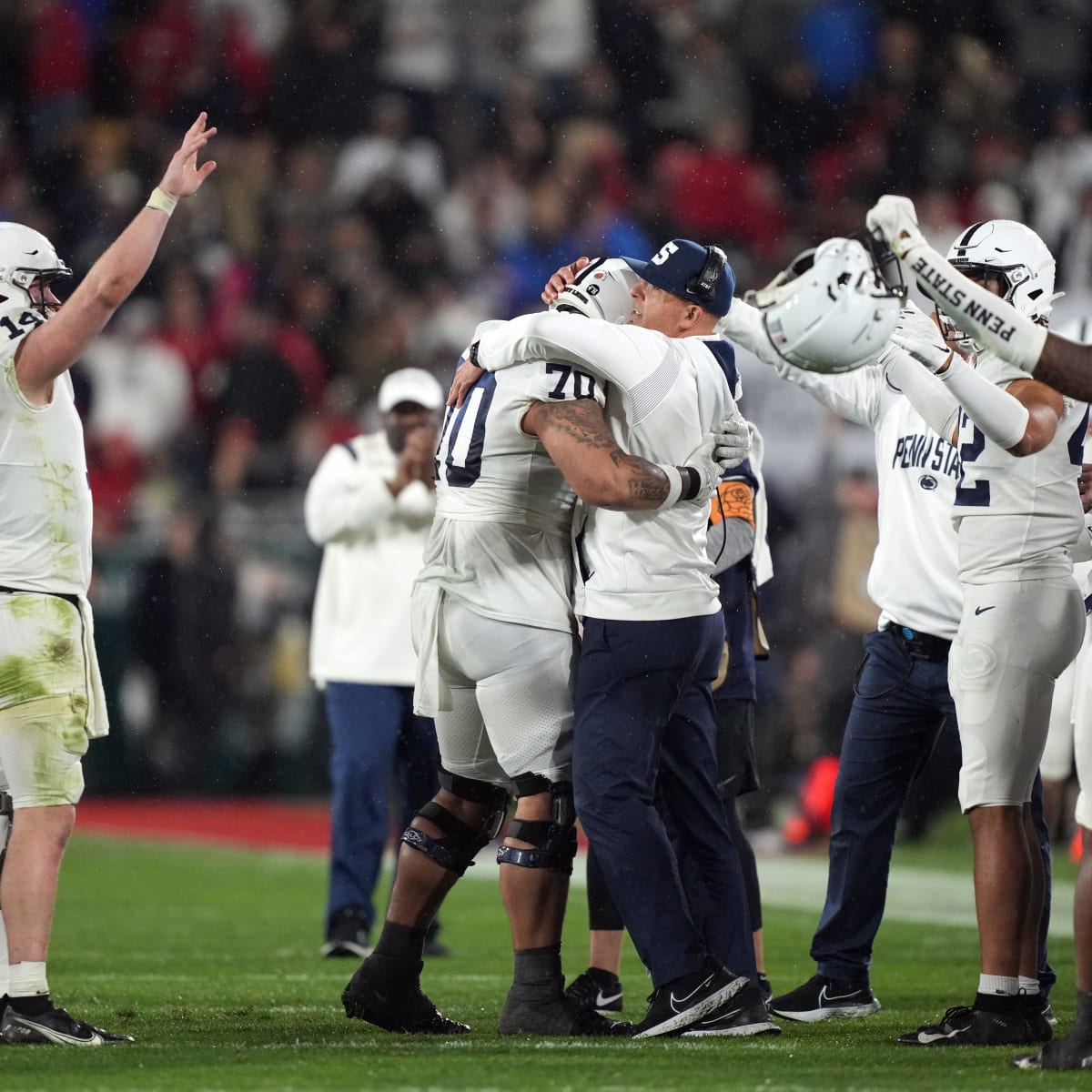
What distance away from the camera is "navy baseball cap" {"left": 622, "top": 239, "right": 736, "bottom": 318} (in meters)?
5.02

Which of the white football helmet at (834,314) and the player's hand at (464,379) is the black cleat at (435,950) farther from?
the white football helmet at (834,314)

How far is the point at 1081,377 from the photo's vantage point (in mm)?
4469

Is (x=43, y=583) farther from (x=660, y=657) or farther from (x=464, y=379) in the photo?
(x=660, y=657)

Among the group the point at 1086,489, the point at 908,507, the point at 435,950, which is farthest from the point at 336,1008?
the point at 1086,489

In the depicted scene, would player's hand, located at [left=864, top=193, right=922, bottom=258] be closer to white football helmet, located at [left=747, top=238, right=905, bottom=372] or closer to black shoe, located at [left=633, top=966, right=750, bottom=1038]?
white football helmet, located at [left=747, top=238, right=905, bottom=372]

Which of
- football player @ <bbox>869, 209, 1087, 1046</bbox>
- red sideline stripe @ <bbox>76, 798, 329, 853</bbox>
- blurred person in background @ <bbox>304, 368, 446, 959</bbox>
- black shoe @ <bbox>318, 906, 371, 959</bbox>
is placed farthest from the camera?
red sideline stripe @ <bbox>76, 798, 329, 853</bbox>

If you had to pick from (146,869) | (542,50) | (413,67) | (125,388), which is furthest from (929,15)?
(146,869)

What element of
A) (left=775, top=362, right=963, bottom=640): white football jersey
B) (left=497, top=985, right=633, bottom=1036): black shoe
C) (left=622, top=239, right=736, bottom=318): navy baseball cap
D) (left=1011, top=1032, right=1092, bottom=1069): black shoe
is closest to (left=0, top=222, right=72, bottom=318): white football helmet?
(left=622, top=239, right=736, bottom=318): navy baseball cap

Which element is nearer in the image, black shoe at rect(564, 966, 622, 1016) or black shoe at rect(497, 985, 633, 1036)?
black shoe at rect(497, 985, 633, 1036)

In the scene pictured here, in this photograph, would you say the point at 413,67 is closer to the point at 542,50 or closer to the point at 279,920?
the point at 542,50

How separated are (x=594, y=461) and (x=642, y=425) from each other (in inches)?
10.6

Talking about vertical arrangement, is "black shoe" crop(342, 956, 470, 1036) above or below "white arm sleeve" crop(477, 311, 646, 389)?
below

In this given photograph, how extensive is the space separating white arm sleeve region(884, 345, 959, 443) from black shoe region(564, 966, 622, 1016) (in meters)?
1.85

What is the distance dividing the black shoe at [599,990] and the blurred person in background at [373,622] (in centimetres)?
179
